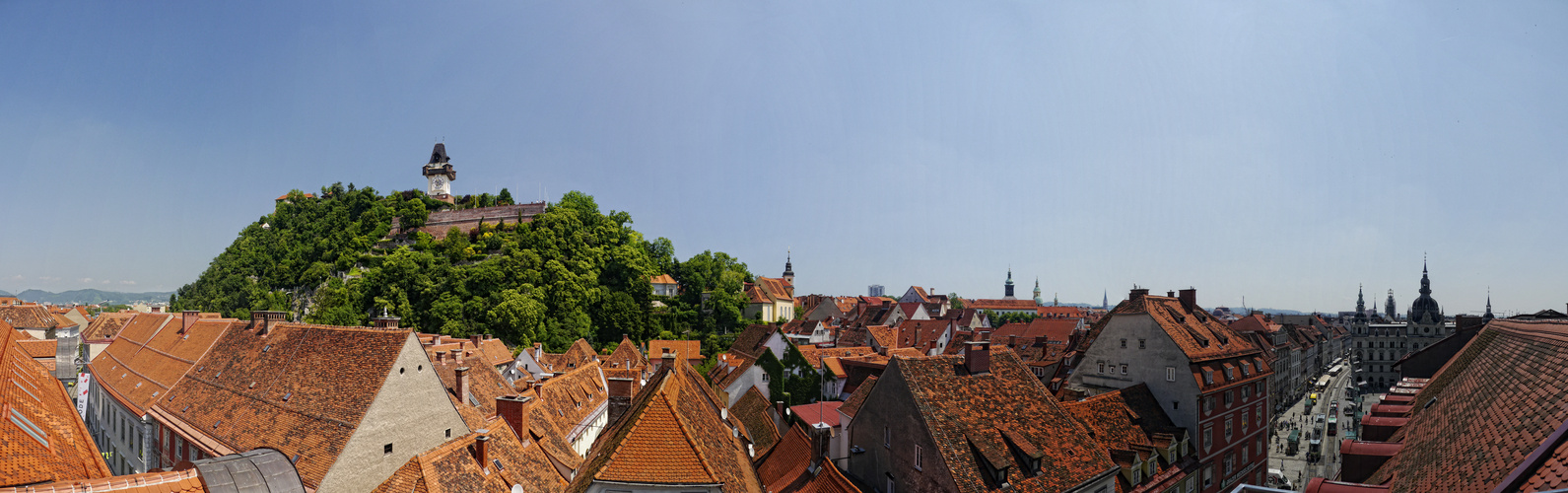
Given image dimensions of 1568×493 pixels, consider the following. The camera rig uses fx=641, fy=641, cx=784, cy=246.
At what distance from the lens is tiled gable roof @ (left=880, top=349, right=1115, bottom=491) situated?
18.8m

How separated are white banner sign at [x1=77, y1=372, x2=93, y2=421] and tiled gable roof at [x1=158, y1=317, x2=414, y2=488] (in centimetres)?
2287

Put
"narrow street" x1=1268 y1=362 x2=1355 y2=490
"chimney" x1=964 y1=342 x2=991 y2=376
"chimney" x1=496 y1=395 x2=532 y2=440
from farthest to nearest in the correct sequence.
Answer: "narrow street" x1=1268 y1=362 x2=1355 y2=490, "chimney" x1=496 y1=395 x2=532 y2=440, "chimney" x1=964 y1=342 x2=991 y2=376

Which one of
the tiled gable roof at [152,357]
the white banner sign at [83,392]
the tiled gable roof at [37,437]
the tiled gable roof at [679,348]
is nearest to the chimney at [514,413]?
the tiled gable roof at [37,437]

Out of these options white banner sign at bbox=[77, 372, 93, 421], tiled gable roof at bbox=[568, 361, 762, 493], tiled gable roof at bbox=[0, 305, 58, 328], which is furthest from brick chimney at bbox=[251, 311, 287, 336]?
white banner sign at bbox=[77, 372, 93, 421]

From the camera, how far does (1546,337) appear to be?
35.8 ft

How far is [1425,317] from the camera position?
95.0 m

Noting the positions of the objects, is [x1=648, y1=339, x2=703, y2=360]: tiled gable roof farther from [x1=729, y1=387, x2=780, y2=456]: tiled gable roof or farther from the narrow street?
the narrow street

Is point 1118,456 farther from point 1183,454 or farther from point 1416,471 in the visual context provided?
point 1416,471

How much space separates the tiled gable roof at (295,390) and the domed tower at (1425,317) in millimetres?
128425

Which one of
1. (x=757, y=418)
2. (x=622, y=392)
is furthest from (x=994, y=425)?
(x=757, y=418)

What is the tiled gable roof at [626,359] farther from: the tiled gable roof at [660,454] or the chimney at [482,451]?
the tiled gable roof at [660,454]

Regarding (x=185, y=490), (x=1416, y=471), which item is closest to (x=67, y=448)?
(x=185, y=490)

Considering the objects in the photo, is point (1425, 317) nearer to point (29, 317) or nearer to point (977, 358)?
point (977, 358)

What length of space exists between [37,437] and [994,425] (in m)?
20.7
